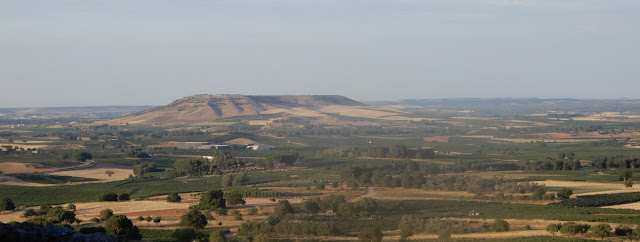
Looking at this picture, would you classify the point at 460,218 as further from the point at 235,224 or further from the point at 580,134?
the point at 580,134

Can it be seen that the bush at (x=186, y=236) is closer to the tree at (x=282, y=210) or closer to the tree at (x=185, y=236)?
the tree at (x=185, y=236)

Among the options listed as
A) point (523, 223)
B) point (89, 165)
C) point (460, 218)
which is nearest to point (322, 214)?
point (460, 218)

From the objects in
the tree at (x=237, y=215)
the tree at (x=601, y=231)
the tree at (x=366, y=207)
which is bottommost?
the tree at (x=237, y=215)

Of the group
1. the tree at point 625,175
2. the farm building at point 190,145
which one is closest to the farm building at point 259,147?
the farm building at point 190,145

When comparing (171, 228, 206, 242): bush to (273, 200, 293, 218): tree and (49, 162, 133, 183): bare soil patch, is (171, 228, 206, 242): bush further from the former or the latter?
(49, 162, 133, 183): bare soil patch

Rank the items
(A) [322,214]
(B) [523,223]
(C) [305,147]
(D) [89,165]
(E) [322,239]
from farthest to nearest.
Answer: (C) [305,147]
(D) [89,165]
(A) [322,214]
(B) [523,223]
(E) [322,239]

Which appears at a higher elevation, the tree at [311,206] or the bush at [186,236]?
the bush at [186,236]

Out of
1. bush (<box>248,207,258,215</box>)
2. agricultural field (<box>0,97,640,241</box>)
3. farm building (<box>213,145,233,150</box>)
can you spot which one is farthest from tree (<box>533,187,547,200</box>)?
farm building (<box>213,145,233,150</box>)

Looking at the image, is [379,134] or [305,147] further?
[379,134]
